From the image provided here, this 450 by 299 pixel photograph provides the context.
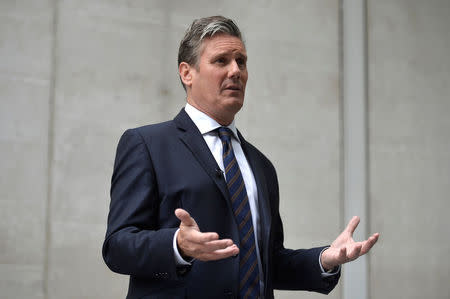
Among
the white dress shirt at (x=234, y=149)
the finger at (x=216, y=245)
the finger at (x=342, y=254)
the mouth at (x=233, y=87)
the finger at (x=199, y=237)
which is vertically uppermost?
the mouth at (x=233, y=87)

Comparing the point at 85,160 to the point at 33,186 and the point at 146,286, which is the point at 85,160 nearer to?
the point at 33,186

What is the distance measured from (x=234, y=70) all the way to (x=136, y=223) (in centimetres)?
74

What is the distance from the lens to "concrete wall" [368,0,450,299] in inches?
197

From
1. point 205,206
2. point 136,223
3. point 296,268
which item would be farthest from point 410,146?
point 136,223

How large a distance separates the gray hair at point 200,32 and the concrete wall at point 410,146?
2596 mm

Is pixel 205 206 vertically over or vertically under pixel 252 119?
under

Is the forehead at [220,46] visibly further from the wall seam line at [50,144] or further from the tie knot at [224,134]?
the wall seam line at [50,144]

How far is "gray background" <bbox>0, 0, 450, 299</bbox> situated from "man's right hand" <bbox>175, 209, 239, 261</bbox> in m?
2.35

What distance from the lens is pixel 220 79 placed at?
8.60ft

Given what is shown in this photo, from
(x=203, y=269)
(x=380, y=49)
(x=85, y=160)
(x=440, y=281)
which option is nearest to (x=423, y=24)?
(x=380, y=49)

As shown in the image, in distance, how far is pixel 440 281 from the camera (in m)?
5.03

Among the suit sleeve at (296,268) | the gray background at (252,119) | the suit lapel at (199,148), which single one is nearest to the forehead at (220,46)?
the suit lapel at (199,148)

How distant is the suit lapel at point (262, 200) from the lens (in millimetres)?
2414

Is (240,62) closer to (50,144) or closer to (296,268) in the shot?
(296,268)
